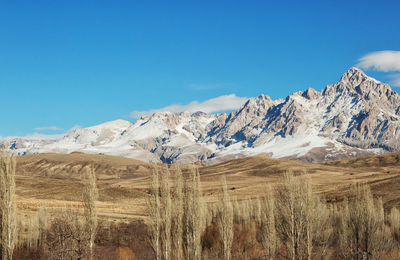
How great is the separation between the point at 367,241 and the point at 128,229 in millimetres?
44431

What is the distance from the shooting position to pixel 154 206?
4328 cm

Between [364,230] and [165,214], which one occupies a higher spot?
[165,214]

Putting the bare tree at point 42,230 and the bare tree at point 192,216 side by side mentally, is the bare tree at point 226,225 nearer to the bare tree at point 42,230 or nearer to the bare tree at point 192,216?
the bare tree at point 192,216

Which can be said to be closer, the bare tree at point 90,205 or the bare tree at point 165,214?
the bare tree at point 165,214

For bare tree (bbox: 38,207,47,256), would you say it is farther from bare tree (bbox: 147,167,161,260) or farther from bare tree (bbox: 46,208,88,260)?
bare tree (bbox: 147,167,161,260)

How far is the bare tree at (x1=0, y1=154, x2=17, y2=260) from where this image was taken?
33.7 m

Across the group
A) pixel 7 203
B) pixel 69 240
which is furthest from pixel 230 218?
pixel 7 203

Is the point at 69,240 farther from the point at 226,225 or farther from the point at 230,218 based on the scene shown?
the point at 230,218

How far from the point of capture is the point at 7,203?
34375 mm

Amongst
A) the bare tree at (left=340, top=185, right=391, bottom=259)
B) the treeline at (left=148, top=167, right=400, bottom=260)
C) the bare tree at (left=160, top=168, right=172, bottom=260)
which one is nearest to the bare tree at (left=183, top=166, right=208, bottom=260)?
the treeline at (left=148, top=167, right=400, bottom=260)

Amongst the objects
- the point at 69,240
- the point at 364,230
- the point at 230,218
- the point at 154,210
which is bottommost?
the point at 364,230

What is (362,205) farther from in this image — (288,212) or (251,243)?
(251,243)

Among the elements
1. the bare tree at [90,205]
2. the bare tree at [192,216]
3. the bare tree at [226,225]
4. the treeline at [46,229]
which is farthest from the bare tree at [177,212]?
the bare tree at [90,205]

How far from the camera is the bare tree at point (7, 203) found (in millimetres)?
33719
